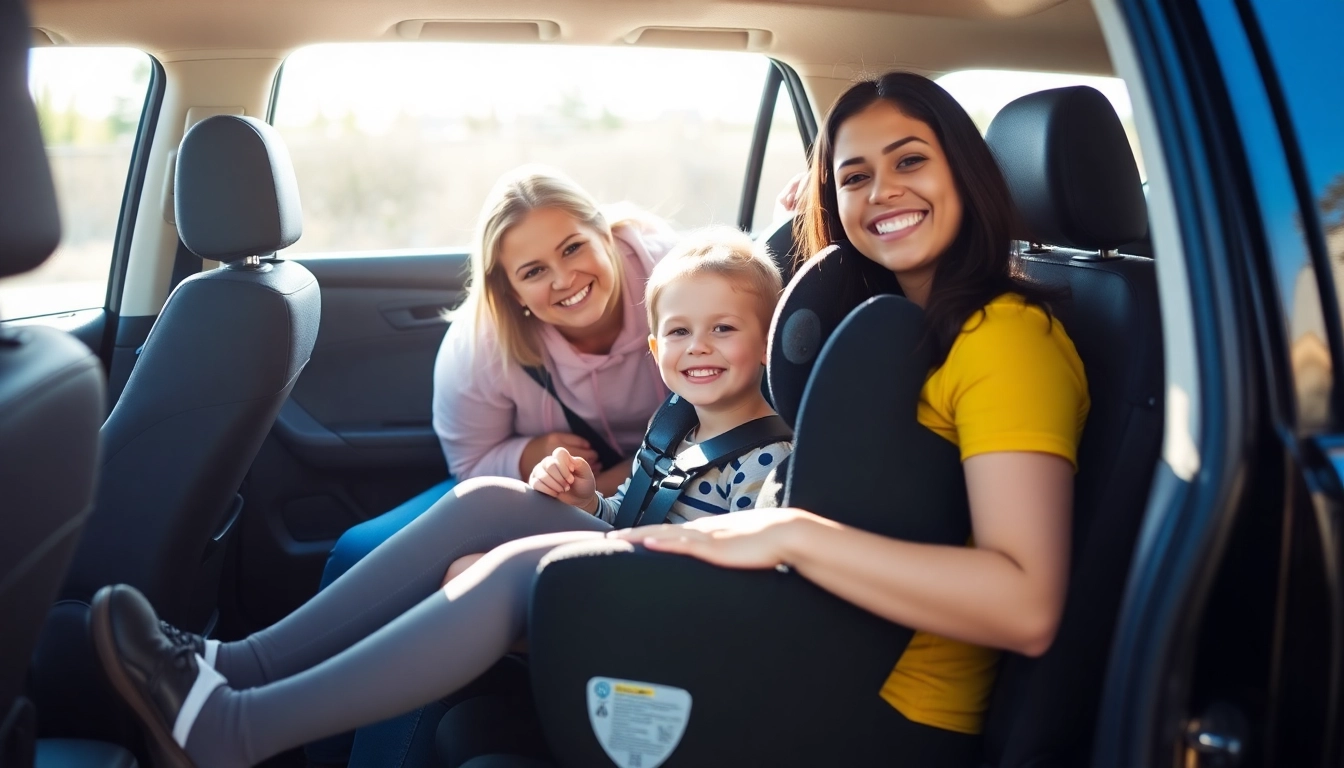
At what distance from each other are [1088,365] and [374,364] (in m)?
1.98

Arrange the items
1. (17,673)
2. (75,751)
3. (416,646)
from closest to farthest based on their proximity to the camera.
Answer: (17,673), (416,646), (75,751)

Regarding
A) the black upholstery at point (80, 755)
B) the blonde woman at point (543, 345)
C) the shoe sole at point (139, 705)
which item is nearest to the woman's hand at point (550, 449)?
the blonde woman at point (543, 345)

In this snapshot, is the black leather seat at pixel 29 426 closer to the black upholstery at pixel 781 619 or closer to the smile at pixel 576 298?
the black upholstery at pixel 781 619

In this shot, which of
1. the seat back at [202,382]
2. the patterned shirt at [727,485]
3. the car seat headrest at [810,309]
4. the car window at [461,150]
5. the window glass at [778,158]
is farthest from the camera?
the car window at [461,150]

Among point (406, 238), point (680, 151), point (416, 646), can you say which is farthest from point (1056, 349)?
point (680, 151)

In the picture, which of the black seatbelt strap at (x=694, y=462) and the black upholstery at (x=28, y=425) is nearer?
the black upholstery at (x=28, y=425)

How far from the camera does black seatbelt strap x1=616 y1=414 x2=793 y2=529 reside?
2.09 m

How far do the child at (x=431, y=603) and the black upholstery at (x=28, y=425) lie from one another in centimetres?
22

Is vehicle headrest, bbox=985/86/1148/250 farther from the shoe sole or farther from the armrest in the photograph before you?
the shoe sole

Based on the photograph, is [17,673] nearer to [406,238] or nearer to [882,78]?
[882,78]

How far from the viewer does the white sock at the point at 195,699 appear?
5.17 ft

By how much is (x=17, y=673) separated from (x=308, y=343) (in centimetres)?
117

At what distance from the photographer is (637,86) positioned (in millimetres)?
3326

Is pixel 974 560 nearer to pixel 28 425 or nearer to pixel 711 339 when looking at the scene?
pixel 711 339
